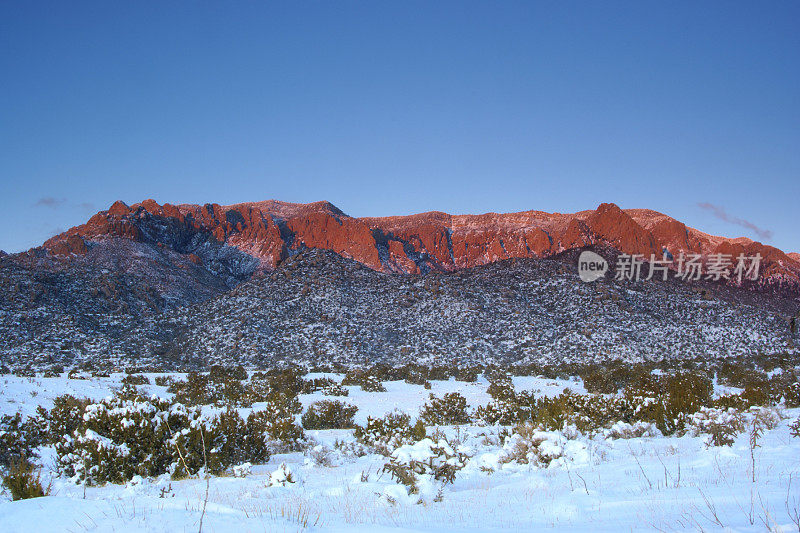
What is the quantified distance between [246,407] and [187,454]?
7.22m

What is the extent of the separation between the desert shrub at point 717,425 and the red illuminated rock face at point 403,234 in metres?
40.1

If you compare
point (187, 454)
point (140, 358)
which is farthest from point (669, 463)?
point (140, 358)

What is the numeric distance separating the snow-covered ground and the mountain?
17.0m

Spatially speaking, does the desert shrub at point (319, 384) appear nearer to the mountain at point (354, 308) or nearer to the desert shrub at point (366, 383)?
the desert shrub at point (366, 383)

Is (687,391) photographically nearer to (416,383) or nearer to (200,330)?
(416,383)

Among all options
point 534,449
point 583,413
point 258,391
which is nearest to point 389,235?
point 258,391

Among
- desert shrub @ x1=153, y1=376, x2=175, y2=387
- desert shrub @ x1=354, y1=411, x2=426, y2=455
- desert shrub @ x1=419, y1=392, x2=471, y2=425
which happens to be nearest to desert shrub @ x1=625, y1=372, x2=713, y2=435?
desert shrub @ x1=419, y1=392, x2=471, y2=425

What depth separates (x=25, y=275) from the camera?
1363 inches

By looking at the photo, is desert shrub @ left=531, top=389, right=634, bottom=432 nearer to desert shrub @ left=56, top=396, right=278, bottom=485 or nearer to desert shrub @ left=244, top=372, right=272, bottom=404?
desert shrub @ left=56, top=396, right=278, bottom=485

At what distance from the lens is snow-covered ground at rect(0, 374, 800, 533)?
2.96m

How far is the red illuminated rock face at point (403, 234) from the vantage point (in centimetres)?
4819

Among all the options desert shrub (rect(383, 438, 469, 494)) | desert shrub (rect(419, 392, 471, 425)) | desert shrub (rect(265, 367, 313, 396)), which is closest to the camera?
desert shrub (rect(383, 438, 469, 494))

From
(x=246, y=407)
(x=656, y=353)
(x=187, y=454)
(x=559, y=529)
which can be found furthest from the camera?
(x=656, y=353)

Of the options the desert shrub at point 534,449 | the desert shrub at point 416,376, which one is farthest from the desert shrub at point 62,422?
the desert shrub at point 416,376
